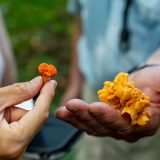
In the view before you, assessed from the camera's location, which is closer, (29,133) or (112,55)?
(29,133)

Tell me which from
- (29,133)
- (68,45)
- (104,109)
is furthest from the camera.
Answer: (68,45)

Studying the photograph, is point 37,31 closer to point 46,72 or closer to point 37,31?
point 37,31

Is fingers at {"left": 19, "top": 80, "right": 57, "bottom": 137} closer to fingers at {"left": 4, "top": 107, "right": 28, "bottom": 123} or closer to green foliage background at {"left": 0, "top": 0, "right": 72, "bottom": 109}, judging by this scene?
fingers at {"left": 4, "top": 107, "right": 28, "bottom": 123}

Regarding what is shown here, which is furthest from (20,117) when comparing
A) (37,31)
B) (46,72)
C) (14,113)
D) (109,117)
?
(37,31)

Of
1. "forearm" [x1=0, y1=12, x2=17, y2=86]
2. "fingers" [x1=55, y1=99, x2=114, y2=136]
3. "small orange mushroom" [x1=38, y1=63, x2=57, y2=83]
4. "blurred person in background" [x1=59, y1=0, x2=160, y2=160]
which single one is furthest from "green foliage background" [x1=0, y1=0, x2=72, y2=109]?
"small orange mushroom" [x1=38, y1=63, x2=57, y2=83]

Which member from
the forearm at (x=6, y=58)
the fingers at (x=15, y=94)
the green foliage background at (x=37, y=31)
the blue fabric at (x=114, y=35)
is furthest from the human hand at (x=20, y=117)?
the green foliage background at (x=37, y=31)

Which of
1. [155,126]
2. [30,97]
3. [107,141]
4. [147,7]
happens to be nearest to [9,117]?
[30,97]

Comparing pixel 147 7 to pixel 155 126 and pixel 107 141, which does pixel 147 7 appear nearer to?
pixel 155 126
